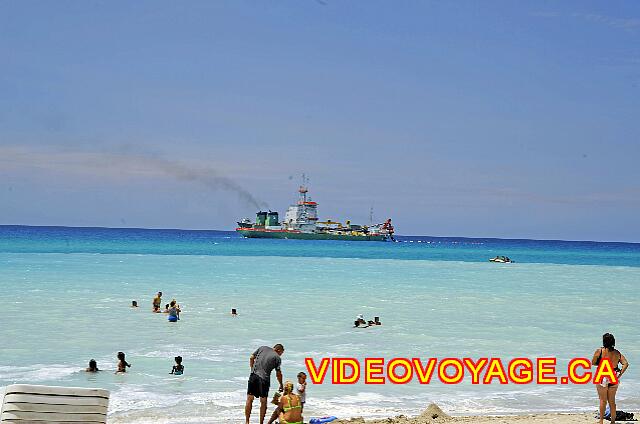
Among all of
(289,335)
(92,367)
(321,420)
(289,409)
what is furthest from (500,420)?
(289,335)

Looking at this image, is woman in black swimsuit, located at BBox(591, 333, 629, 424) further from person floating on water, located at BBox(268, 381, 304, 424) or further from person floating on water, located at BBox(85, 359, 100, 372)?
person floating on water, located at BBox(85, 359, 100, 372)

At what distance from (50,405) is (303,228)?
15365 centimetres

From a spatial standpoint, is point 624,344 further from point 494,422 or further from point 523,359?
point 494,422

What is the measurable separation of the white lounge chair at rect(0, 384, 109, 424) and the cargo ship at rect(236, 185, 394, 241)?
15244cm

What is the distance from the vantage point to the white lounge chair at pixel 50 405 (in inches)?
247

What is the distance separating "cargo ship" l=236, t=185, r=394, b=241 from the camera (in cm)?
16062

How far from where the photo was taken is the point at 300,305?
31.5 meters

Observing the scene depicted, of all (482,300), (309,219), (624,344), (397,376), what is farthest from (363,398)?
(309,219)

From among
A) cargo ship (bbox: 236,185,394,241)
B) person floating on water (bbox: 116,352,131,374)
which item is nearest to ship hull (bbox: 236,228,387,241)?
cargo ship (bbox: 236,185,394,241)

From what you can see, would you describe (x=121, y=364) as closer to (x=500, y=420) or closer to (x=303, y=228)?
(x=500, y=420)

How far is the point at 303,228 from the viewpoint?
16000 centimetres

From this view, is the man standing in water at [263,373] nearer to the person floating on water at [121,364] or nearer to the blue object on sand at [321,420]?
the blue object on sand at [321,420]

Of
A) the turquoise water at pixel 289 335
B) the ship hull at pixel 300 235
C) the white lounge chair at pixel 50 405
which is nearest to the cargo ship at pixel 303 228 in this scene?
the ship hull at pixel 300 235

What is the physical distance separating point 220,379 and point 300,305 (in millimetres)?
15593
